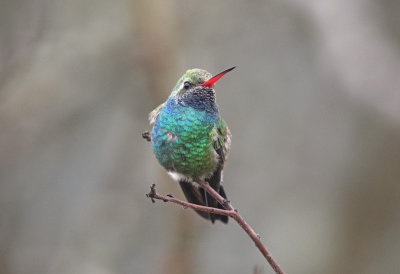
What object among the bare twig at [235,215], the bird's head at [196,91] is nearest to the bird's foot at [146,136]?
the bird's head at [196,91]

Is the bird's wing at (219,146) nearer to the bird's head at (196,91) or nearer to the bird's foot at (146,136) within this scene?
the bird's head at (196,91)

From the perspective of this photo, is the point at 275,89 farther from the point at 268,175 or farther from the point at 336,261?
the point at 336,261

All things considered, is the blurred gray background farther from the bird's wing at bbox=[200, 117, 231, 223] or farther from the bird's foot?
the bird's wing at bbox=[200, 117, 231, 223]

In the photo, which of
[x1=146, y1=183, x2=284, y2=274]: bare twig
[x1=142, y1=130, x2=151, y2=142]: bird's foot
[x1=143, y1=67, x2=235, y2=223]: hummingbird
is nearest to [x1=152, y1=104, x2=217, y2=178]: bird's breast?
[x1=143, y1=67, x2=235, y2=223]: hummingbird

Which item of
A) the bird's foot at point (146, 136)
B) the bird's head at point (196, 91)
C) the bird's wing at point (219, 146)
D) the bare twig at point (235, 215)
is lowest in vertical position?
the bare twig at point (235, 215)

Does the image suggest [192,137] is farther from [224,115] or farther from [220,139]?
[224,115]

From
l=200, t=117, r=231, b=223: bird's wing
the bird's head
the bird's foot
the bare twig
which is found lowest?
the bare twig

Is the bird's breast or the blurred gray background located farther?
the blurred gray background
